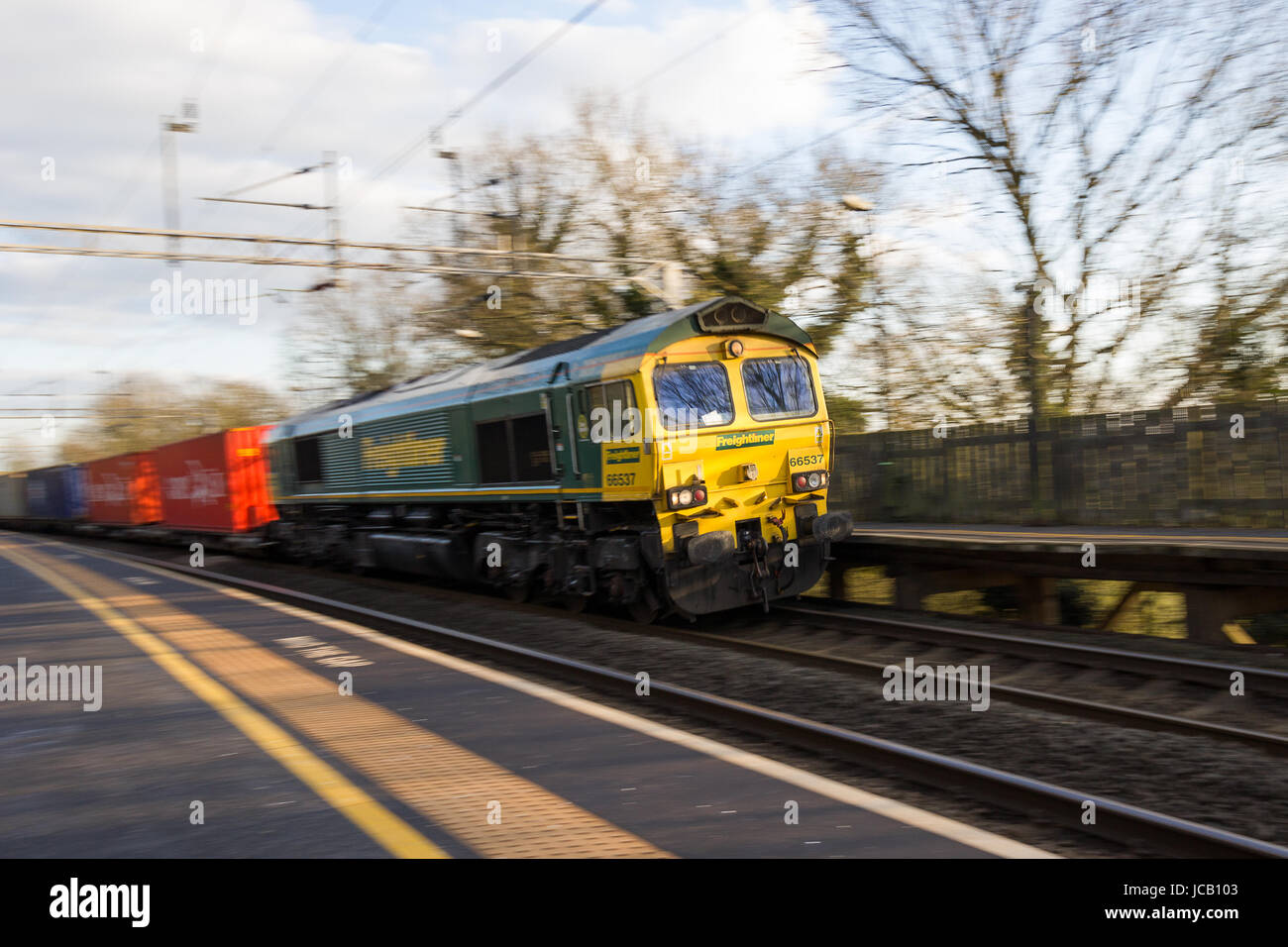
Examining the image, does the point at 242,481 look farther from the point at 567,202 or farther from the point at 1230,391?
the point at 1230,391

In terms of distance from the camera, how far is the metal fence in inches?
543

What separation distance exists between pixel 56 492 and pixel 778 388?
38.9 metres

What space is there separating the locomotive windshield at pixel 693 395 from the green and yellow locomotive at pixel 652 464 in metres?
0.01

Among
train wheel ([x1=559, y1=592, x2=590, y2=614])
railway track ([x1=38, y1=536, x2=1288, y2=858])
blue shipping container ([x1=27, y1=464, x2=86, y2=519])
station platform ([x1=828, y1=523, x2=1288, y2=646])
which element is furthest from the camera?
blue shipping container ([x1=27, y1=464, x2=86, y2=519])

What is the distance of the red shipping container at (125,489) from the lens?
2989cm

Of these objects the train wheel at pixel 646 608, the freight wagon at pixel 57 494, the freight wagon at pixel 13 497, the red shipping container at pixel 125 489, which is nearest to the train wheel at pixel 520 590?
the train wheel at pixel 646 608

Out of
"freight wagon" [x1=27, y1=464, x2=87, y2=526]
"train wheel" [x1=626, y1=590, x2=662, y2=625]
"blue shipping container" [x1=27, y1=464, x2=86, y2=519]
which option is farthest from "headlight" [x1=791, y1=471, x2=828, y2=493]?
"blue shipping container" [x1=27, y1=464, x2=86, y2=519]

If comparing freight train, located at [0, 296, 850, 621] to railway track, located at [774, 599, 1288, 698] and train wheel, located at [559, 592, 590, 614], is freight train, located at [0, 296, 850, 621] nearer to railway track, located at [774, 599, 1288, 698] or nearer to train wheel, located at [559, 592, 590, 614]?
train wheel, located at [559, 592, 590, 614]

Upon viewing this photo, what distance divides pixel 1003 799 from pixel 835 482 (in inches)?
677

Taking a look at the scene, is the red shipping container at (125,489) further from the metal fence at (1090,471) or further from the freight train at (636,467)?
the metal fence at (1090,471)

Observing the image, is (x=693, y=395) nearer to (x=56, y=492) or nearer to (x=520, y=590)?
(x=520, y=590)

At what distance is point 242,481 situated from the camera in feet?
75.4

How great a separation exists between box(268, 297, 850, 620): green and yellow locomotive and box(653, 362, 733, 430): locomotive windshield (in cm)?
1
